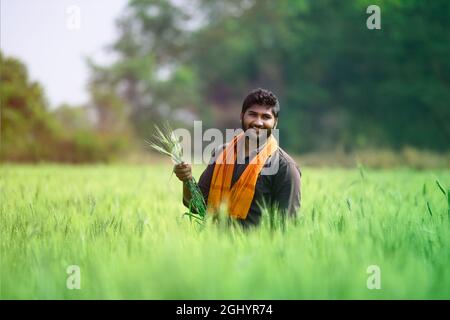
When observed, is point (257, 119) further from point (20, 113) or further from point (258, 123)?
point (20, 113)

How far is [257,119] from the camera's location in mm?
3293

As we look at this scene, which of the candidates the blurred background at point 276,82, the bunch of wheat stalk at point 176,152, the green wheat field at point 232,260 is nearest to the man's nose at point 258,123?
the bunch of wheat stalk at point 176,152

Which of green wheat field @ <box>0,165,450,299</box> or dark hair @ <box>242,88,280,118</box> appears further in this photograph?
dark hair @ <box>242,88,280,118</box>

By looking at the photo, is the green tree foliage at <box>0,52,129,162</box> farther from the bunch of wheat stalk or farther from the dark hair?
the dark hair

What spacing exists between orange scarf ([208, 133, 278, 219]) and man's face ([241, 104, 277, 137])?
0.13m

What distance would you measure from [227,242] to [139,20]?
93.1 ft

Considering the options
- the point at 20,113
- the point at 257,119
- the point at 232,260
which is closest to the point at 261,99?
the point at 257,119

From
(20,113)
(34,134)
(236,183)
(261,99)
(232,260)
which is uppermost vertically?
(20,113)

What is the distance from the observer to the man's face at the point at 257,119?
10.8 feet

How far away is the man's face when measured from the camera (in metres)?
3.29

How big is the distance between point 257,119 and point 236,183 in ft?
1.25

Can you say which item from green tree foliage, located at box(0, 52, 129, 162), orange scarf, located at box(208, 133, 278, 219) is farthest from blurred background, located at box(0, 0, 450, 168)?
orange scarf, located at box(208, 133, 278, 219)

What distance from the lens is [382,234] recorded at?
2785 millimetres
